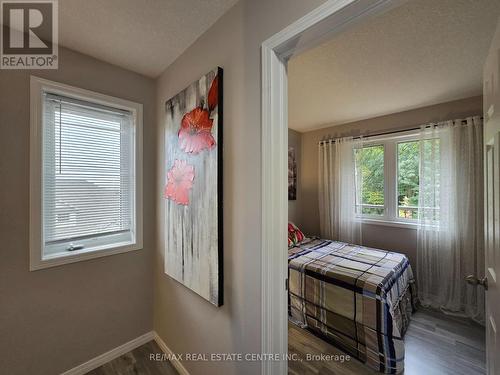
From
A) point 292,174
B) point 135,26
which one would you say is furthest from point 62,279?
point 292,174

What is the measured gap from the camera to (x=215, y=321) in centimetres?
132

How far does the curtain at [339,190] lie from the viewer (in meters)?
3.36

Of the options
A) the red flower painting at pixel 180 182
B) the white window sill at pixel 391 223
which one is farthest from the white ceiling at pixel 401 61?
the white window sill at pixel 391 223

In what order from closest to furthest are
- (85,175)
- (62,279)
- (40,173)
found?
1. (40,173)
2. (62,279)
3. (85,175)

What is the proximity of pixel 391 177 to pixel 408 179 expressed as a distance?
0.20m

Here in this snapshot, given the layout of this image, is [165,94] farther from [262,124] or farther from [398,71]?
[398,71]

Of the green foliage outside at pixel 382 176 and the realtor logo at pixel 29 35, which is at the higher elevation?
the realtor logo at pixel 29 35

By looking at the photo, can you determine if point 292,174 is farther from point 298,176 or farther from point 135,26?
point 135,26

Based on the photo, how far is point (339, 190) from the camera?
3459 millimetres

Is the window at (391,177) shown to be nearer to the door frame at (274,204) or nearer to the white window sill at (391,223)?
the white window sill at (391,223)

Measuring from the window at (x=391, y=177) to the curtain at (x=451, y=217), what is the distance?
0.10 meters

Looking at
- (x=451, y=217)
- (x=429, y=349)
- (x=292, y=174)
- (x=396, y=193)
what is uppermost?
(x=292, y=174)

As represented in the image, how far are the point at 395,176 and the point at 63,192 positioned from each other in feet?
12.6

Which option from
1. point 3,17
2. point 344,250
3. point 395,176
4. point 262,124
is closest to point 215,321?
point 262,124
